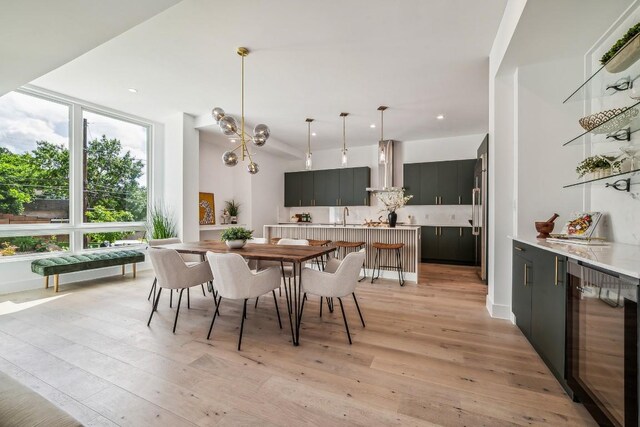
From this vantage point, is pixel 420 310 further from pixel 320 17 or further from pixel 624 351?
pixel 320 17

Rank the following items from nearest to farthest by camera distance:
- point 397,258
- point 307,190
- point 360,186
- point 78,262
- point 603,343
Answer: point 603,343 → point 78,262 → point 397,258 → point 360,186 → point 307,190

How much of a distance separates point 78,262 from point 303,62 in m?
4.17

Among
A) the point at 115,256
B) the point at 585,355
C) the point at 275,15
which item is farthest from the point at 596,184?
the point at 115,256

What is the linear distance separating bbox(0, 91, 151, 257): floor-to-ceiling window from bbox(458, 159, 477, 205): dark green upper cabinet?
6538mm

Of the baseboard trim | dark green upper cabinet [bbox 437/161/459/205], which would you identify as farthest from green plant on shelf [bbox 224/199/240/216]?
the baseboard trim

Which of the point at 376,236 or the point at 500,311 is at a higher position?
the point at 376,236

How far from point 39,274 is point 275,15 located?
4.60 meters

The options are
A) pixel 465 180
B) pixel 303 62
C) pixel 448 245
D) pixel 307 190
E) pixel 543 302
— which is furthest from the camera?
pixel 307 190

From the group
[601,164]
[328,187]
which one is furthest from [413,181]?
[601,164]

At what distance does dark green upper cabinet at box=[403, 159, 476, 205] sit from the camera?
600 cm

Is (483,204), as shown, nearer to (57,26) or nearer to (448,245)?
(448,245)

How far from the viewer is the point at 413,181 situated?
6512 mm

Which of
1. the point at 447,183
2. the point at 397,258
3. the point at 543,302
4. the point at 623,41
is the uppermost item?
the point at 623,41

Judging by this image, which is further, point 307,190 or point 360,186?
point 307,190
